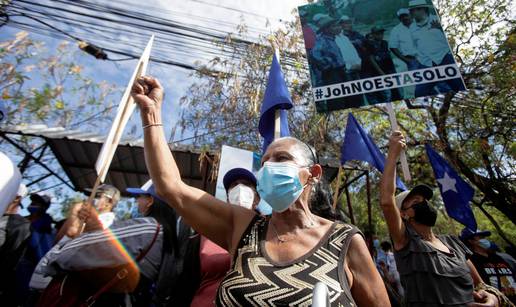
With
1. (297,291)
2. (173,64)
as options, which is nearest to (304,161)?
(297,291)

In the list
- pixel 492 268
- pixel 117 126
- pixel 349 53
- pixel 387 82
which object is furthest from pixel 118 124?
pixel 492 268

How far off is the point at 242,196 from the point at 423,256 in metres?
1.44

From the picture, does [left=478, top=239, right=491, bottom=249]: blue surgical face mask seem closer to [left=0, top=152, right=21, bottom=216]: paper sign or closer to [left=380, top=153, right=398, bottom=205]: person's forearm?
[left=380, top=153, right=398, bottom=205]: person's forearm

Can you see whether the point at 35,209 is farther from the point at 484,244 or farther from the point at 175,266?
the point at 484,244

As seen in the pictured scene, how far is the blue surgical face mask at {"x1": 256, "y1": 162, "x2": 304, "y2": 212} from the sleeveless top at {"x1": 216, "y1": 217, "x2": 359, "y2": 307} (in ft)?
0.71

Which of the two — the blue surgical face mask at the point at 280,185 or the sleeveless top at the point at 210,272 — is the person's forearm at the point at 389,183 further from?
the sleeveless top at the point at 210,272

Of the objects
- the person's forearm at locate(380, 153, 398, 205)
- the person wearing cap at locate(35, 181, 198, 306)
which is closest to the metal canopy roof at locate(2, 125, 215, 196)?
the person wearing cap at locate(35, 181, 198, 306)

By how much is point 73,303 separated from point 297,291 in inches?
59.1

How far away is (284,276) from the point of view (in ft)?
4.16

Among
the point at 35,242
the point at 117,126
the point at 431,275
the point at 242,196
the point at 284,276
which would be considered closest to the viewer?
the point at 284,276

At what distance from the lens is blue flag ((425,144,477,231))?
14.5 ft

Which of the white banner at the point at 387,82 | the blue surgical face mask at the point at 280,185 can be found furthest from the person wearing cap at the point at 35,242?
the white banner at the point at 387,82

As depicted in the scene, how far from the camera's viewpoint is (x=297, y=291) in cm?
121

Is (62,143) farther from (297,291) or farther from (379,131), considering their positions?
(379,131)
